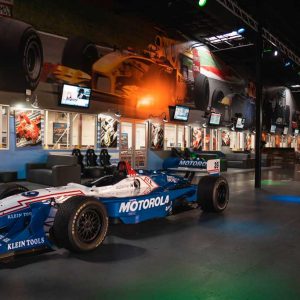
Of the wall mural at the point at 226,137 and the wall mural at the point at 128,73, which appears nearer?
the wall mural at the point at 128,73

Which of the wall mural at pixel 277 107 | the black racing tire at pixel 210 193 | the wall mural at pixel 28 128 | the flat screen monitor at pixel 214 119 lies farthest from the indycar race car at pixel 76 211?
the wall mural at pixel 277 107

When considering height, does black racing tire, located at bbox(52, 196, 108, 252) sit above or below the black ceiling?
below

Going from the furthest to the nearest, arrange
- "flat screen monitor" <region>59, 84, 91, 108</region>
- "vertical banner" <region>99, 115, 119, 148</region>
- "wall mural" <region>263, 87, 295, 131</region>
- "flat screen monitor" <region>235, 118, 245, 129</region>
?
"wall mural" <region>263, 87, 295, 131</region>
"flat screen monitor" <region>235, 118, 245, 129</region>
"vertical banner" <region>99, 115, 119, 148</region>
"flat screen monitor" <region>59, 84, 91, 108</region>

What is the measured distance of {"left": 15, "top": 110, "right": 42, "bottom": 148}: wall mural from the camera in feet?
37.1

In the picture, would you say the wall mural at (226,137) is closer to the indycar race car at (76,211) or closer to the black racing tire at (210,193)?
the black racing tire at (210,193)

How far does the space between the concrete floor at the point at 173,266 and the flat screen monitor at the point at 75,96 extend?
24.2 feet

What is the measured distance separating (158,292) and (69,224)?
1316 mm

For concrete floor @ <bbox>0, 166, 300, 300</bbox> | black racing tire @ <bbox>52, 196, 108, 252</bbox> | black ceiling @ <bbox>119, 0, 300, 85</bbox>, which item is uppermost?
black ceiling @ <bbox>119, 0, 300, 85</bbox>

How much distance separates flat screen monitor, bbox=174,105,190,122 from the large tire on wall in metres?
7.94

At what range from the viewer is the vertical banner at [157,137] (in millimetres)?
17078

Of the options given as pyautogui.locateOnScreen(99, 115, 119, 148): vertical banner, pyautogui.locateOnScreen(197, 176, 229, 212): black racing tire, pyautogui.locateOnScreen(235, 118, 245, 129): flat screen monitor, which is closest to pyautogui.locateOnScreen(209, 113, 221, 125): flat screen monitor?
pyautogui.locateOnScreen(235, 118, 245, 129): flat screen monitor

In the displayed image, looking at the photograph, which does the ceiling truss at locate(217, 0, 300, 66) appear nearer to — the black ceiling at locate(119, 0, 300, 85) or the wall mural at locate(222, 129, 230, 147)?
the black ceiling at locate(119, 0, 300, 85)

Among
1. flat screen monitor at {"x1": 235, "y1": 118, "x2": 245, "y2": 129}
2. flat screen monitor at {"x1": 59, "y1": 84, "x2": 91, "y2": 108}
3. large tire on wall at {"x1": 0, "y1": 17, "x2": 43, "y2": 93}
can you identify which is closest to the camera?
large tire on wall at {"x1": 0, "y1": 17, "x2": 43, "y2": 93}

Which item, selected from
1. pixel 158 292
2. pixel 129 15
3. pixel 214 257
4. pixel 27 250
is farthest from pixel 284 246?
pixel 129 15
